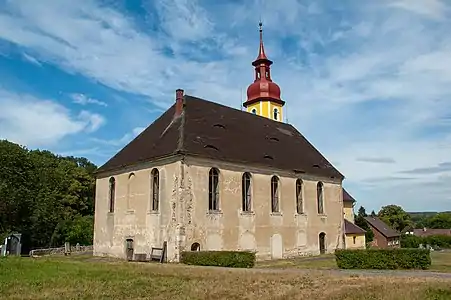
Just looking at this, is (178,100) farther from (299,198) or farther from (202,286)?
(202,286)

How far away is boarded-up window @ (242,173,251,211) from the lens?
3331cm

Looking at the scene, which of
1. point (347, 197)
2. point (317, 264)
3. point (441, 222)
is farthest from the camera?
point (441, 222)

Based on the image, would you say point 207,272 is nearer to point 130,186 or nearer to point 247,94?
point 130,186

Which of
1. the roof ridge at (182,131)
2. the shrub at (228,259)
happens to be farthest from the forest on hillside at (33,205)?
the shrub at (228,259)

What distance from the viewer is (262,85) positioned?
5303 centimetres

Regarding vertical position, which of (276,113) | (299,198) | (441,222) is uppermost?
(276,113)

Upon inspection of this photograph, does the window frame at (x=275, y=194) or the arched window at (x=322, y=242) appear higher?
the window frame at (x=275, y=194)

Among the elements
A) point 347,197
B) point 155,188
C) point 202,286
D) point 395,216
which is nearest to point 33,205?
point 155,188

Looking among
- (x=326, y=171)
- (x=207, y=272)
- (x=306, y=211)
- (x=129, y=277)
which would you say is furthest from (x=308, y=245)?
(x=129, y=277)

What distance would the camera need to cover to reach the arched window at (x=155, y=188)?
31.1 m

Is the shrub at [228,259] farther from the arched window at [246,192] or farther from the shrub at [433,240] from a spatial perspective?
the shrub at [433,240]

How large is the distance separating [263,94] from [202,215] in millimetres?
25515

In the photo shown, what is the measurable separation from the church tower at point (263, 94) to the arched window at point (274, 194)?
16931mm

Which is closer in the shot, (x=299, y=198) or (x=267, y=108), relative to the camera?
(x=299, y=198)
